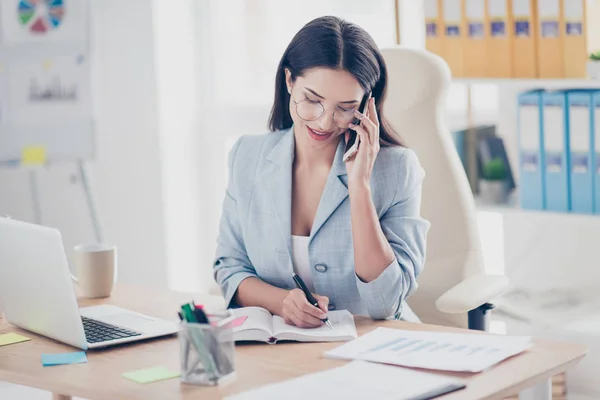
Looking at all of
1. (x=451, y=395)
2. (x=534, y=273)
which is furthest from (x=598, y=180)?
(x=451, y=395)

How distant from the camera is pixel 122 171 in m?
4.28

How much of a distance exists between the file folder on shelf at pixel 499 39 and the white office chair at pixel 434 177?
0.59m

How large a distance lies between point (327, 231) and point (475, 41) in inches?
50.4

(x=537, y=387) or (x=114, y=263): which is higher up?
(x=114, y=263)

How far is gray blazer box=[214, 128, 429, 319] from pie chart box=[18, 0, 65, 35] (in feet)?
6.44

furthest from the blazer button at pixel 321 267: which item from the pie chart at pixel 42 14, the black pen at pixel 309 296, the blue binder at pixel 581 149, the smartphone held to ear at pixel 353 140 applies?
the pie chart at pixel 42 14

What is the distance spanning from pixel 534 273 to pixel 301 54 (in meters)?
1.33

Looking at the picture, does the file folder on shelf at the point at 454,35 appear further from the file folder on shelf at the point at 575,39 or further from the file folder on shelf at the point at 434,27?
the file folder on shelf at the point at 575,39

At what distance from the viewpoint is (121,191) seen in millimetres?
4309

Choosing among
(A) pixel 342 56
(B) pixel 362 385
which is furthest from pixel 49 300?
(A) pixel 342 56

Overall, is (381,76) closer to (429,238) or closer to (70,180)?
(429,238)

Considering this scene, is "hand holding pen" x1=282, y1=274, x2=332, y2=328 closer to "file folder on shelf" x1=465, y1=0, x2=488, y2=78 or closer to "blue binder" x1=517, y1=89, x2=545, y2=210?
"blue binder" x1=517, y1=89, x2=545, y2=210

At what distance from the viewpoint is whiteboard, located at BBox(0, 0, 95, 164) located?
383 cm

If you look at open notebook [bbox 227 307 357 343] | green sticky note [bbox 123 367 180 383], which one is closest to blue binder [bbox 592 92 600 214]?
open notebook [bbox 227 307 357 343]
